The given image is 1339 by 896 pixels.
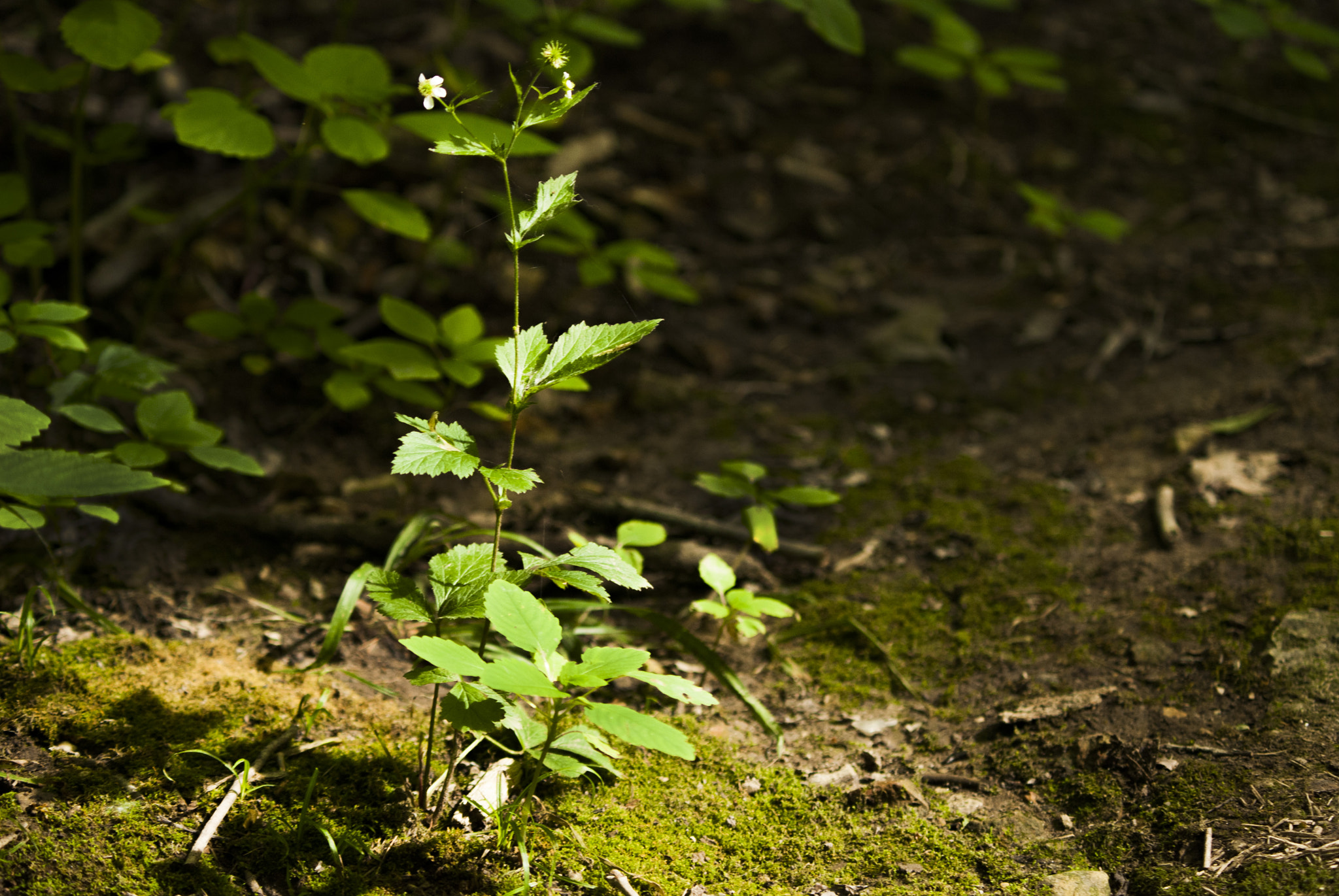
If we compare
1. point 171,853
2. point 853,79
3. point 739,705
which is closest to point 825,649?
point 739,705

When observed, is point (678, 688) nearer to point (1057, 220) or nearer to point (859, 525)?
point (859, 525)

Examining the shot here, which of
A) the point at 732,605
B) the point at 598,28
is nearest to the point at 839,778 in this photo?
the point at 732,605

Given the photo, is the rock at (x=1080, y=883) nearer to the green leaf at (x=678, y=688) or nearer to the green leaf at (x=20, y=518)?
the green leaf at (x=678, y=688)

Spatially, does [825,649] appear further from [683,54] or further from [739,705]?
[683,54]

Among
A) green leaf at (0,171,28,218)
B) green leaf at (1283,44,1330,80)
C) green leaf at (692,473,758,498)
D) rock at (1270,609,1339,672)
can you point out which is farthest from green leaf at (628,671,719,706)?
green leaf at (1283,44,1330,80)

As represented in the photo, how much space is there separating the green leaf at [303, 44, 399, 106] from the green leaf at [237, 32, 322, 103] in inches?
0.9

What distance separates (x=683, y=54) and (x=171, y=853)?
4.18 meters

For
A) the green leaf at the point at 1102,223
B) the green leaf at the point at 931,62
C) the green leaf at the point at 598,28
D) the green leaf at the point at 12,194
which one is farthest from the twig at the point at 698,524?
the green leaf at the point at 931,62

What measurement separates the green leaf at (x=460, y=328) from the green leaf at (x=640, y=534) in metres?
0.74

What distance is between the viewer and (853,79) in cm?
453

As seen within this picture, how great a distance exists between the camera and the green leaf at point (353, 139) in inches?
82.3

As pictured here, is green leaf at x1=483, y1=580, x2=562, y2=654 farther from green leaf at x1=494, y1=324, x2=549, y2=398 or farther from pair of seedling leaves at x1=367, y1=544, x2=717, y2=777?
green leaf at x1=494, y1=324, x2=549, y2=398

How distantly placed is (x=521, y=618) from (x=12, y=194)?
1869 mm

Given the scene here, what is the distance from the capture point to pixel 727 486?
80.5 inches
